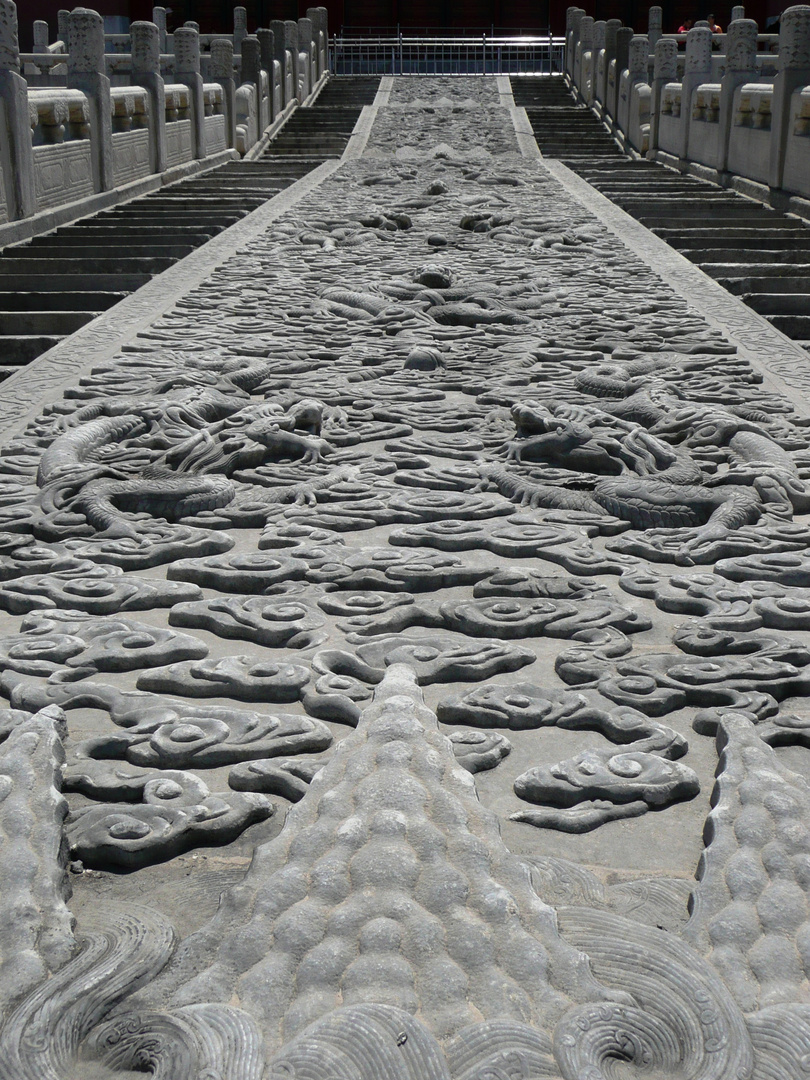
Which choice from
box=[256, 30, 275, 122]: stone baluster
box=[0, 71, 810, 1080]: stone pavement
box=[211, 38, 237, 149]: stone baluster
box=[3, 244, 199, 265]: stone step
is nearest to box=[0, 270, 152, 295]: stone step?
box=[3, 244, 199, 265]: stone step

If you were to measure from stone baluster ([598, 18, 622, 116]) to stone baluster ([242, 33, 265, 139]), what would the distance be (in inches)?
277

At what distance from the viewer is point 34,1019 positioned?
6.25ft

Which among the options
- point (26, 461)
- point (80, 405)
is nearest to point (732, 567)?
point (26, 461)

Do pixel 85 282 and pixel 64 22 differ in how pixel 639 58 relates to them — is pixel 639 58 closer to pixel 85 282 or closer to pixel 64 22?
pixel 64 22

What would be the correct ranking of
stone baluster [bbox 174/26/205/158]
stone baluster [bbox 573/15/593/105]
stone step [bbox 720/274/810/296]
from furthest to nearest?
stone baluster [bbox 573/15/593/105] → stone baluster [bbox 174/26/205/158] → stone step [bbox 720/274/810/296]

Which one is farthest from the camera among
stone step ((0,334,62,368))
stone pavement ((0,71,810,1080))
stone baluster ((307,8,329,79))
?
stone baluster ((307,8,329,79))

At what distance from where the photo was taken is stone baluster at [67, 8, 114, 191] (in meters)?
12.7

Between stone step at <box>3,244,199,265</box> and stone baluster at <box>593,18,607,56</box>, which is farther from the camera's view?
stone baluster at <box>593,18,607,56</box>

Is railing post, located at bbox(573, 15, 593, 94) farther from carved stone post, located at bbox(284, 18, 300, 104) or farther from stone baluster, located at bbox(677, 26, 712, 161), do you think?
stone baluster, located at bbox(677, 26, 712, 161)

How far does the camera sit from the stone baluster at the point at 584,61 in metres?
25.5

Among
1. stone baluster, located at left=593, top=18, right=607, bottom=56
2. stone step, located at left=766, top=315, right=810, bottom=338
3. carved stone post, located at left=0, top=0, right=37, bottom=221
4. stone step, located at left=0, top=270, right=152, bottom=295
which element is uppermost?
stone baluster, located at left=593, top=18, right=607, bottom=56

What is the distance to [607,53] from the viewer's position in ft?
76.4

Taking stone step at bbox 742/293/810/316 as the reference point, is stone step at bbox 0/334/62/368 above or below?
below

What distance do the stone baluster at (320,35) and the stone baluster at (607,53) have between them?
760cm
